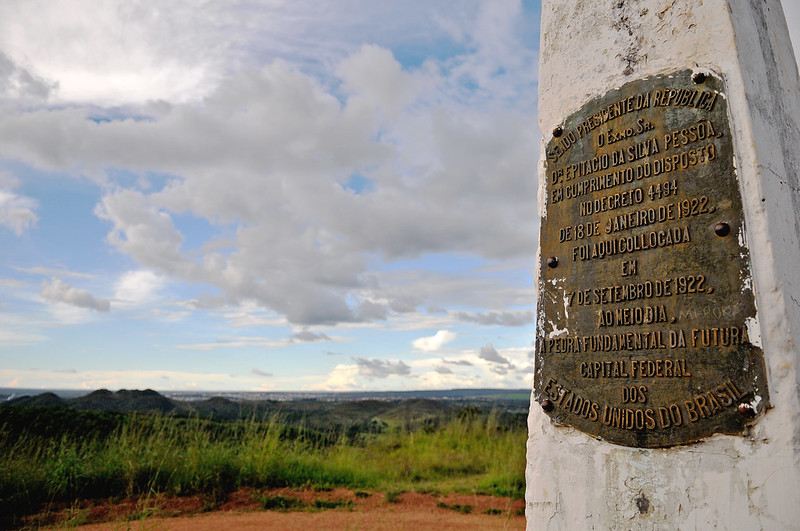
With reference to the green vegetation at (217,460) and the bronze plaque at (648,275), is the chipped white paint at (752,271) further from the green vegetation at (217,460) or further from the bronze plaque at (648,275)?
the green vegetation at (217,460)

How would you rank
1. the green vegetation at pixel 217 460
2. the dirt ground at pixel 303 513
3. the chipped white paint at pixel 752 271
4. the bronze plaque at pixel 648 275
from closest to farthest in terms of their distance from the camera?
the chipped white paint at pixel 752 271
the bronze plaque at pixel 648 275
the dirt ground at pixel 303 513
the green vegetation at pixel 217 460

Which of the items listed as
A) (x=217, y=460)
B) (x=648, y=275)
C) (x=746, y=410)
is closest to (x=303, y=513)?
(x=217, y=460)

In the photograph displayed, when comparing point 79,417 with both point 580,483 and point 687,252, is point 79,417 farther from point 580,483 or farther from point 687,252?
point 687,252

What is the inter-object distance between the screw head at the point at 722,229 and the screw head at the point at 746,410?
0.66 metres

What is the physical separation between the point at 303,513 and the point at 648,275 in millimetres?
4655

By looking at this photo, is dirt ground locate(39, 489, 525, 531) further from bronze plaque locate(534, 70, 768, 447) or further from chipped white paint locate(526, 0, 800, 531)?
bronze plaque locate(534, 70, 768, 447)

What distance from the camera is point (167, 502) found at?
6000mm

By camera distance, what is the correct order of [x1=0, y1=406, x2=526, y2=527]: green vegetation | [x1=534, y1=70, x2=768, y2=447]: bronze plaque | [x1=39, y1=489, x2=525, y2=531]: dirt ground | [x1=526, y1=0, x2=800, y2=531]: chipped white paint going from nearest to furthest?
1. [x1=526, y1=0, x2=800, y2=531]: chipped white paint
2. [x1=534, y1=70, x2=768, y2=447]: bronze plaque
3. [x1=39, y1=489, x2=525, y2=531]: dirt ground
4. [x1=0, y1=406, x2=526, y2=527]: green vegetation

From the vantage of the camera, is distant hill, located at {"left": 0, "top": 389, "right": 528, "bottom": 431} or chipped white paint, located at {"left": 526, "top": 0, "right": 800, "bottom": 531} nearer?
chipped white paint, located at {"left": 526, "top": 0, "right": 800, "bottom": 531}

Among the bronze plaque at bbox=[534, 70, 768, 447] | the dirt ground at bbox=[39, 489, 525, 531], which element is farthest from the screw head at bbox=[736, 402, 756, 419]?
the dirt ground at bbox=[39, 489, 525, 531]

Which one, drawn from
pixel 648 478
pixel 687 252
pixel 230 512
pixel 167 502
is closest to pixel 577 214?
pixel 687 252

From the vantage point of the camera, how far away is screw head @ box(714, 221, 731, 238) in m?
2.13

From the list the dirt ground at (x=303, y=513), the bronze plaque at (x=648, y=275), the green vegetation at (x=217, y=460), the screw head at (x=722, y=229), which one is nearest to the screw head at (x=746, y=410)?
the bronze plaque at (x=648, y=275)

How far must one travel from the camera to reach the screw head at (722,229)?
2133 millimetres
